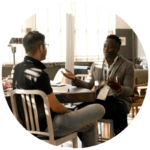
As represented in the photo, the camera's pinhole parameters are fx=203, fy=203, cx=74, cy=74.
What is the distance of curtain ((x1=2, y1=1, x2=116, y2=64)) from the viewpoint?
491 cm

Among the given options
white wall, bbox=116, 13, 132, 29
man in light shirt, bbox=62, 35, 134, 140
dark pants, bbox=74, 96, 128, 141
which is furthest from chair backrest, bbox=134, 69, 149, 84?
white wall, bbox=116, 13, 132, 29

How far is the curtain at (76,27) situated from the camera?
491cm

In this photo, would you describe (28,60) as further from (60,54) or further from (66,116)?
(60,54)

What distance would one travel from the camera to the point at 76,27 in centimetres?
524

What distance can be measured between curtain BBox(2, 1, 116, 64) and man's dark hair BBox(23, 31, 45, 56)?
3.45 metres

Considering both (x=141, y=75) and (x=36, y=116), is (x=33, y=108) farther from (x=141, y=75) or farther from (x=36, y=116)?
(x=141, y=75)

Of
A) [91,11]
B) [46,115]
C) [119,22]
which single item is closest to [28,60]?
[46,115]

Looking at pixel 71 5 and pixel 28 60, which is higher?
pixel 71 5

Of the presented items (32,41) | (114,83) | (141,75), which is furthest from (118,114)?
(141,75)

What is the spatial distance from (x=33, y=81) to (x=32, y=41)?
27 cm

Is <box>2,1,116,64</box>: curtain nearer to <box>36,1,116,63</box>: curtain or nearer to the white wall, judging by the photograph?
<box>36,1,116,63</box>: curtain

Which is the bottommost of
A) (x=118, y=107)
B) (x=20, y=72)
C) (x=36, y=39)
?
(x=118, y=107)

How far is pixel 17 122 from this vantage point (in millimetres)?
1272

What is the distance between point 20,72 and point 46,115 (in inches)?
12.3
